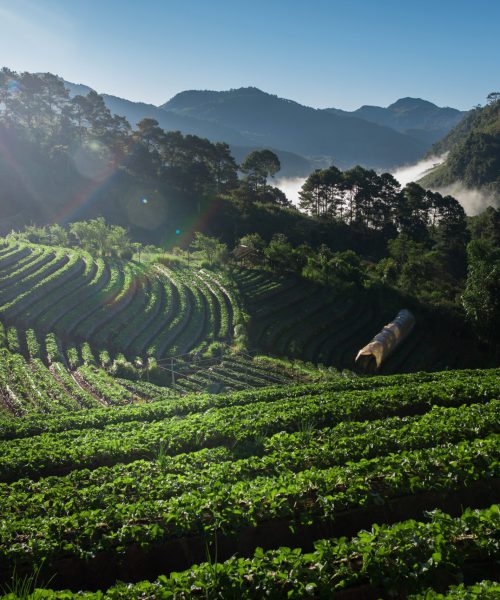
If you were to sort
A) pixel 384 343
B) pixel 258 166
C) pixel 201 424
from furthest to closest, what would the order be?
pixel 258 166
pixel 384 343
pixel 201 424

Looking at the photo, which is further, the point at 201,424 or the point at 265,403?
the point at 265,403

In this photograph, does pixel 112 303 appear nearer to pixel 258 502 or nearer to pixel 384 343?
pixel 384 343

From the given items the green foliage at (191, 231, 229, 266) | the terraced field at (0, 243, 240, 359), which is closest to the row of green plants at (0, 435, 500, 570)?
the terraced field at (0, 243, 240, 359)

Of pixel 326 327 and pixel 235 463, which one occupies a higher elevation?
pixel 235 463

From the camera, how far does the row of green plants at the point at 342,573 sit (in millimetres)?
6359

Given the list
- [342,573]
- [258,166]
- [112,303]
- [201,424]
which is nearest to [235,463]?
[201,424]

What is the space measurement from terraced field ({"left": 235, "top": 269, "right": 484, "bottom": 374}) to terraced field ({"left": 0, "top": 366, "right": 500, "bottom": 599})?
1822cm

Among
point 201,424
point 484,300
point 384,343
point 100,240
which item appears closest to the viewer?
point 201,424

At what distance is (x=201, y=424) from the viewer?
14.1m

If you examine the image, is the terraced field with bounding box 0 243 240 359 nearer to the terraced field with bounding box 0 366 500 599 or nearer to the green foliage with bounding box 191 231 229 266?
the green foliage with bounding box 191 231 229 266

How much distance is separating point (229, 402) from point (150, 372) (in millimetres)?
9163

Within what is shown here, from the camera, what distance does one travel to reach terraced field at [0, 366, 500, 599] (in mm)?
6645

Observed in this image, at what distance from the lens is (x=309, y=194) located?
77188 millimetres

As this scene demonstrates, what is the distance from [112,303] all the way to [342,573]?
95.4 feet
